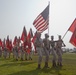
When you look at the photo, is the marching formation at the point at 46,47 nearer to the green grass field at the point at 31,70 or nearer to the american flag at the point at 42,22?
the green grass field at the point at 31,70

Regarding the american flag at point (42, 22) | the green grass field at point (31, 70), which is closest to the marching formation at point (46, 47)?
the green grass field at point (31, 70)

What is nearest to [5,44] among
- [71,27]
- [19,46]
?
[19,46]

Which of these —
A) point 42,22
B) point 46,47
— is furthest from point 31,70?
point 42,22

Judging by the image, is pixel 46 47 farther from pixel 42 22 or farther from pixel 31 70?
pixel 42 22

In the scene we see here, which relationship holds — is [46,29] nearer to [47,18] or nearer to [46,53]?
[47,18]

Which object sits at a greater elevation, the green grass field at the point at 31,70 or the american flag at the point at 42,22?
the american flag at the point at 42,22

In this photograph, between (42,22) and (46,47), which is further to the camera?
(42,22)

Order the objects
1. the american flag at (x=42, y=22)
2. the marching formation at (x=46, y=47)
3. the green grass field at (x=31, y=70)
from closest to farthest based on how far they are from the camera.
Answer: the green grass field at (x=31, y=70) < the marching formation at (x=46, y=47) < the american flag at (x=42, y=22)

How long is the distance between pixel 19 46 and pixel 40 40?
17.2 meters

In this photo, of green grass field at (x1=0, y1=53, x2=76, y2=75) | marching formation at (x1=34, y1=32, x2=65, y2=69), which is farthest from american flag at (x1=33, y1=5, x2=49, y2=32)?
green grass field at (x1=0, y1=53, x2=76, y2=75)

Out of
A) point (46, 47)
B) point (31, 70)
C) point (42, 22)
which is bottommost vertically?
point (31, 70)

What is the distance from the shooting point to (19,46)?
35156 millimetres

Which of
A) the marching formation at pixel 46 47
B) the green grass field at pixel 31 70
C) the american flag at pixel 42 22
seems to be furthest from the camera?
the american flag at pixel 42 22

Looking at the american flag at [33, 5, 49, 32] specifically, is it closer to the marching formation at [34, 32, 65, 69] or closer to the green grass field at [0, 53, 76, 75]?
the marching formation at [34, 32, 65, 69]
